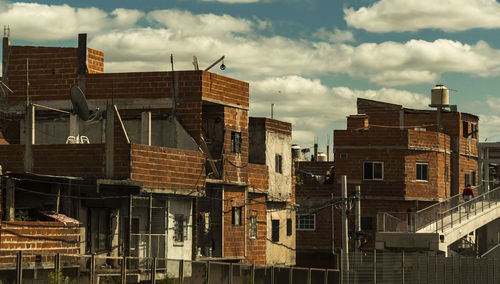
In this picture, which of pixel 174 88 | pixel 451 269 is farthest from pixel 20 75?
pixel 451 269

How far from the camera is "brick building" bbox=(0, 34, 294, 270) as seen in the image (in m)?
34.9

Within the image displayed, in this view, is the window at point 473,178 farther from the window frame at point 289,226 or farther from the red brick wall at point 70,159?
the red brick wall at point 70,159

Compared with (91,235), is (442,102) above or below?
above

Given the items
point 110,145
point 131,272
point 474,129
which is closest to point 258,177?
point 110,145

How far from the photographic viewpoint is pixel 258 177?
46.8m

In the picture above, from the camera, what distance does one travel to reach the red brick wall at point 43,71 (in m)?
42.0

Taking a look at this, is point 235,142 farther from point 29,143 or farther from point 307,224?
point 307,224

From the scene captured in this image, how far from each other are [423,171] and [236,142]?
2221cm

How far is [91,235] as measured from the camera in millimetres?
35031

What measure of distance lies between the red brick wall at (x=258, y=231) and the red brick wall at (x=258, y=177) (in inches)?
17.3

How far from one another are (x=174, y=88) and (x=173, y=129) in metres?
1.70

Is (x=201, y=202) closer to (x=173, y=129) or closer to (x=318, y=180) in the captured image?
(x=173, y=129)

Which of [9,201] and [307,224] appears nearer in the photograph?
[9,201]

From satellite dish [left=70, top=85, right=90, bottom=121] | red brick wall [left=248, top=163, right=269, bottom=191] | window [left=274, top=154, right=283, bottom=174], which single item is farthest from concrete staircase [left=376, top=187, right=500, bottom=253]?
satellite dish [left=70, top=85, right=90, bottom=121]
